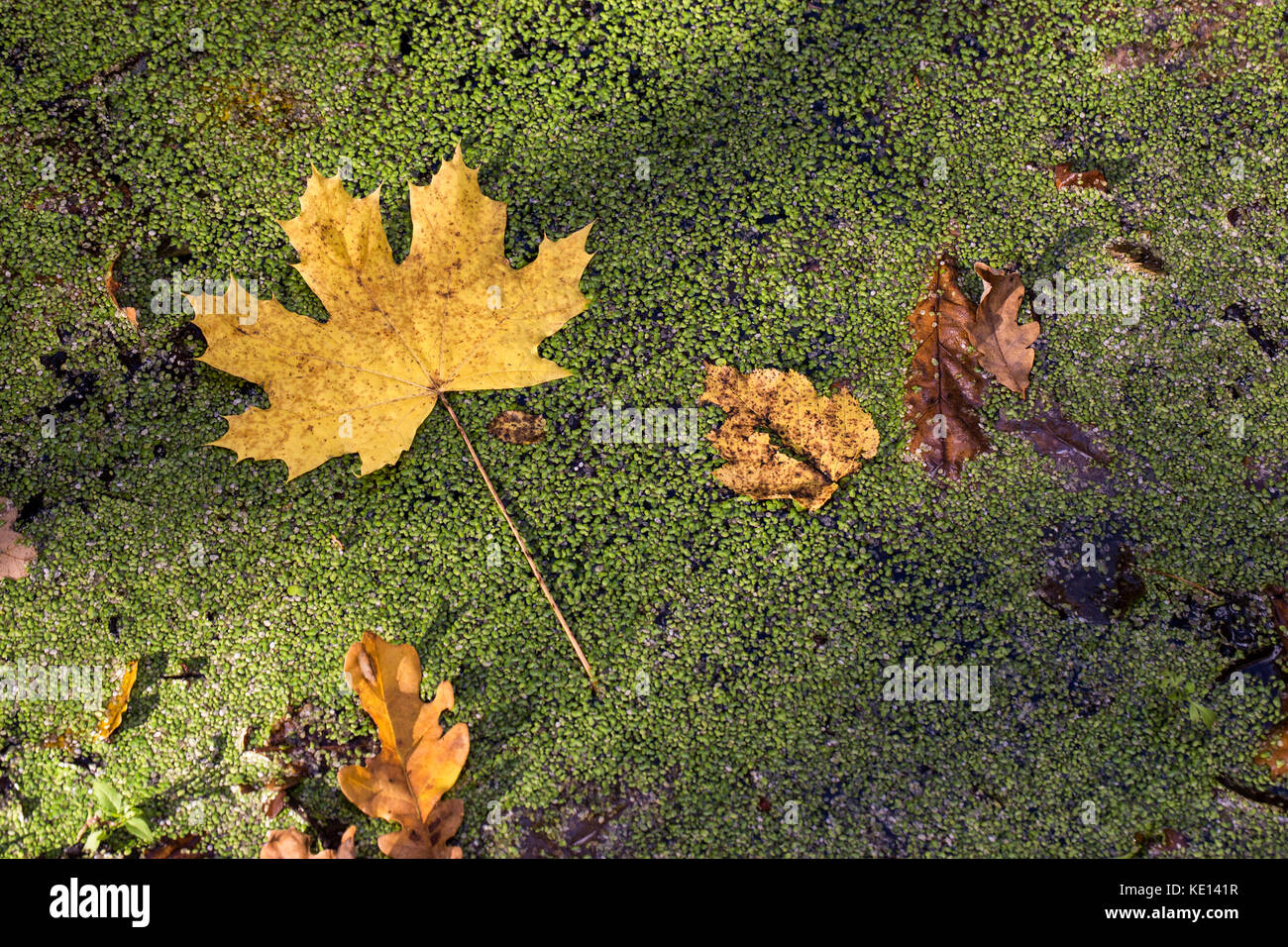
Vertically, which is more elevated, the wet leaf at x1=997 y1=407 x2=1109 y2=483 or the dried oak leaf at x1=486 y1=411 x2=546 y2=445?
the dried oak leaf at x1=486 y1=411 x2=546 y2=445

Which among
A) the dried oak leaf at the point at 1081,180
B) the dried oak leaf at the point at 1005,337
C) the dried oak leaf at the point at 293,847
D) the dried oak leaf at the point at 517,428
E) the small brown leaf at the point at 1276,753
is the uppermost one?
the dried oak leaf at the point at 1081,180

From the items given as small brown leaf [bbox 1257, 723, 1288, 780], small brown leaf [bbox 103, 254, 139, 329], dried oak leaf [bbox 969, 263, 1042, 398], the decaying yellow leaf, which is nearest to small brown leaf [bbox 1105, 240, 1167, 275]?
dried oak leaf [bbox 969, 263, 1042, 398]

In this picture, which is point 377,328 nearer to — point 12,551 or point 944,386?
point 12,551

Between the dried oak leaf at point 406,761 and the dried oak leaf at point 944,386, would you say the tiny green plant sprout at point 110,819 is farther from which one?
the dried oak leaf at point 944,386

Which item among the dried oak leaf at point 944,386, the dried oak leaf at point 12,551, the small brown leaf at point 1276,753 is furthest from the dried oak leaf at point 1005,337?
the dried oak leaf at point 12,551

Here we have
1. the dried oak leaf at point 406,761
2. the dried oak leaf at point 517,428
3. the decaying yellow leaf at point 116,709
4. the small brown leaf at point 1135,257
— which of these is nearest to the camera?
the dried oak leaf at point 406,761

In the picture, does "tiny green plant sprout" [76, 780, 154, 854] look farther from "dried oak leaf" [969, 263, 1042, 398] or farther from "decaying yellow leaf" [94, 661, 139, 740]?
"dried oak leaf" [969, 263, 1042, 398]

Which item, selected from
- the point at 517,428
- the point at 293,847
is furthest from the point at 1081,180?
the point at 293,847
